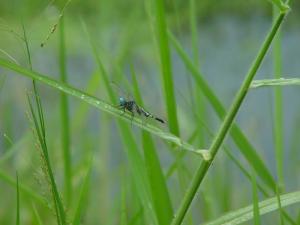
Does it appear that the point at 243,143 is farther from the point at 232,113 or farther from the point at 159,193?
the point at 232,113

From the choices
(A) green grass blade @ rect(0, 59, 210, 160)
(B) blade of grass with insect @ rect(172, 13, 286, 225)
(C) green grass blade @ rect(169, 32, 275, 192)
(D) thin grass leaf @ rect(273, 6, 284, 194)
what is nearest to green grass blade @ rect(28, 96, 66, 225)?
(A) green grass blade @ rect(0, 59, 210, 160)

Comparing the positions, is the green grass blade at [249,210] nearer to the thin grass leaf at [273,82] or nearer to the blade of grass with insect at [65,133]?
the thin grass leaf at [273,82]

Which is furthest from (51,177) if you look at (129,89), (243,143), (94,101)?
(129,89)

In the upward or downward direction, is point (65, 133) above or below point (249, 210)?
above

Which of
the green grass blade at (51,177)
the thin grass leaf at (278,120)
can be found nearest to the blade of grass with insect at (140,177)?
the green grass blade at (51,177)

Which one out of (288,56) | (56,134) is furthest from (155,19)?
(288,56)
